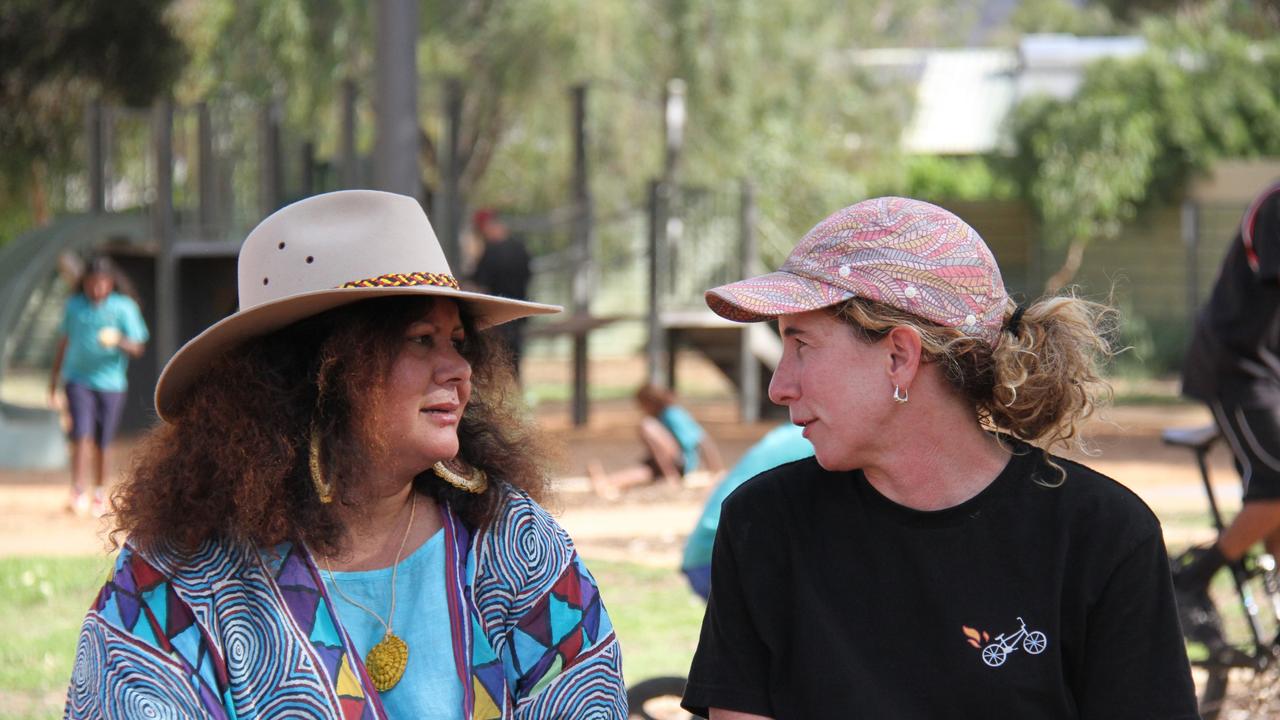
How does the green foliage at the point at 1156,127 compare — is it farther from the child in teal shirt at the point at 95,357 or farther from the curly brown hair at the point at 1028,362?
the curly brown hair at the point at 1028,362

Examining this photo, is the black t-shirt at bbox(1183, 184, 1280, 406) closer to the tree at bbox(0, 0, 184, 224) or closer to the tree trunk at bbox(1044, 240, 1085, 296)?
the tree trunk at bbox(1044, 240, 1085, 296)

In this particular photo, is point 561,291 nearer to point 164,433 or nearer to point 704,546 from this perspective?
point 704,546

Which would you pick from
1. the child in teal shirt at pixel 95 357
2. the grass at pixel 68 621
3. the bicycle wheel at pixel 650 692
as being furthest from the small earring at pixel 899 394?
the child in teal shirt at pixel 95 357

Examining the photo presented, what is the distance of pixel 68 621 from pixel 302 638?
507 centimetres

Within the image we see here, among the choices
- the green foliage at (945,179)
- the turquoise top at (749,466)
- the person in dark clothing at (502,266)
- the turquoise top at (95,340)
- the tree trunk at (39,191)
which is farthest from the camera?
the green foliage at (945,179)

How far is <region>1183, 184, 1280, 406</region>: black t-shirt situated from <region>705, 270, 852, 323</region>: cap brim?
2513mm

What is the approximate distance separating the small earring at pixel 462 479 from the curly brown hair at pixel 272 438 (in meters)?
0.07

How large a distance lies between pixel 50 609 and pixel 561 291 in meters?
10.6

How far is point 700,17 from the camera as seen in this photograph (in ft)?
75.4

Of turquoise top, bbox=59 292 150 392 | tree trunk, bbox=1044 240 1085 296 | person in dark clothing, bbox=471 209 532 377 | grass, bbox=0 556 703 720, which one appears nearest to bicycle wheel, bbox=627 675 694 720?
grass, bbox=0 556 703 720

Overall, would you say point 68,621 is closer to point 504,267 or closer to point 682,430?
point 682,430

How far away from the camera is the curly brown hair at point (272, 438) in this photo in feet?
8.15

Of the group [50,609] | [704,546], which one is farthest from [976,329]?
[50,609]

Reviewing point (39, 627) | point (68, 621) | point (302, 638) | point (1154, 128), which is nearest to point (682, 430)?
point (68, 621)
